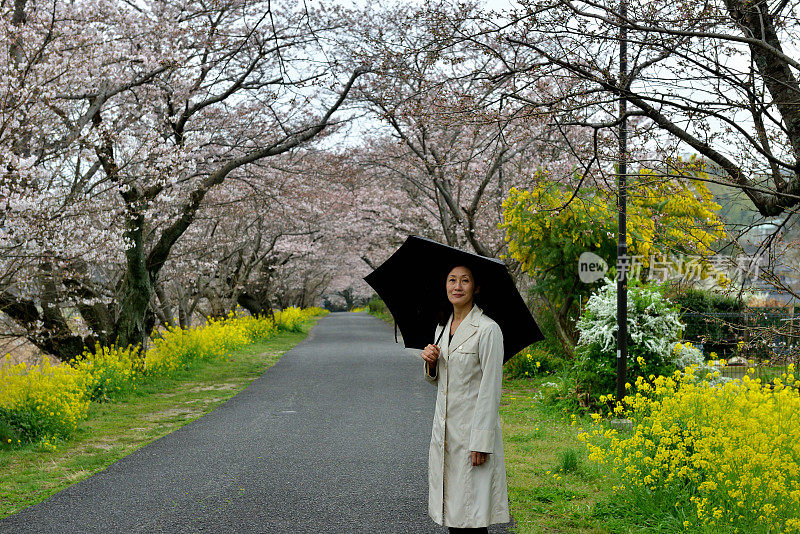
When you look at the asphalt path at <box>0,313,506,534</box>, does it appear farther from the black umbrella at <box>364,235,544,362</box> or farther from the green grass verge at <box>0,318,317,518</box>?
the black umbrella at <box>364,235,544,362</box>

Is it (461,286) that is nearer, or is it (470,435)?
(470,435)

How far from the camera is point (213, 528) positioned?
15.1 feet

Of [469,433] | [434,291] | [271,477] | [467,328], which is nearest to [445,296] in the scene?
[434,291]

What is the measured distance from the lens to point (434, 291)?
4141mm

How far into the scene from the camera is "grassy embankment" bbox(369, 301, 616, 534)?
479cm

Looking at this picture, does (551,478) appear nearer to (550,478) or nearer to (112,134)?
(550,478)

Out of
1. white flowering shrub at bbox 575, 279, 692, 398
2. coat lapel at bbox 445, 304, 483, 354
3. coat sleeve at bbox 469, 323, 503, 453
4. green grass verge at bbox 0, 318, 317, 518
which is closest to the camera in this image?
coat sleeve at bbox 469, 323, 503, 453

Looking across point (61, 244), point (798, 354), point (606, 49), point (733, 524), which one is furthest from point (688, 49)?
point (61, 244)

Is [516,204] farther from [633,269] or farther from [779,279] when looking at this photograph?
[779,279]

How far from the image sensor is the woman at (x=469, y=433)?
337 centimetres

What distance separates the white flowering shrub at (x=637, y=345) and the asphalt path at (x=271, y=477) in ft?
7.92

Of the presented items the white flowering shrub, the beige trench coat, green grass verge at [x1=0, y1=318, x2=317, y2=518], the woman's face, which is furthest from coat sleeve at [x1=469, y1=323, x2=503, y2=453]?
the white flowering shrub

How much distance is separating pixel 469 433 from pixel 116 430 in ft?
21.4

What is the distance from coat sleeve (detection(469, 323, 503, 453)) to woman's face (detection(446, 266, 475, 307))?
261mm
